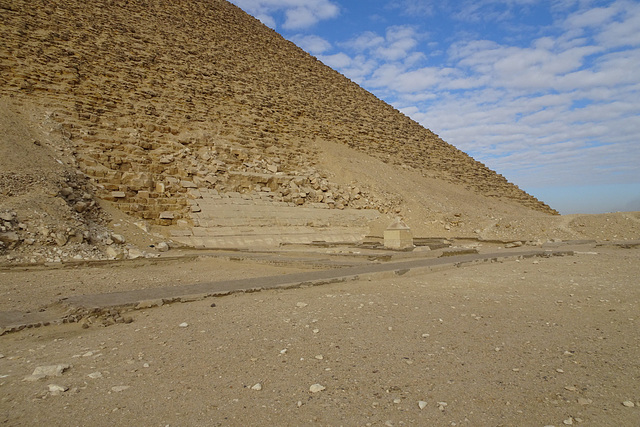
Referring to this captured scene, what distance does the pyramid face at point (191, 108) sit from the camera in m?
14.5

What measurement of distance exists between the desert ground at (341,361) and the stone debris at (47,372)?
6 centimetres

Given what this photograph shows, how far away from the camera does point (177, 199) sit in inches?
528

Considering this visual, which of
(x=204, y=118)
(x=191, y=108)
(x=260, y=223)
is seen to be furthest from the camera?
(x=191, y=108)

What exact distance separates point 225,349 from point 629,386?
2740mm

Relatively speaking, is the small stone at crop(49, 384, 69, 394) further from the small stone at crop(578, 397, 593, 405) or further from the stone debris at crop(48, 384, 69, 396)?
the small stone at crop(578, 397, 593, 405)

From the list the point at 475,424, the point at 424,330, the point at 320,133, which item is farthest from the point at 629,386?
the point at 320,133

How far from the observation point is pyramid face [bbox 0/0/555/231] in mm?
14539

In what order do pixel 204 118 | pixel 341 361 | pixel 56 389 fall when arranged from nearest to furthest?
pixel 56 389 → pixel 341 361 → pixel 204 118

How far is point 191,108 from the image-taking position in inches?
798

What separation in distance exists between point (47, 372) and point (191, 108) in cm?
1935

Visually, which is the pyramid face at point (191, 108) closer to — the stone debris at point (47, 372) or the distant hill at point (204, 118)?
the distant hill at point (204, 118)

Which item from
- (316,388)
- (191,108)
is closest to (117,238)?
(316,388)

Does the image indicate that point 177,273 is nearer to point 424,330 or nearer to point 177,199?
point 424,330

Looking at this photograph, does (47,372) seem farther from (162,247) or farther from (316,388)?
(162,247)
